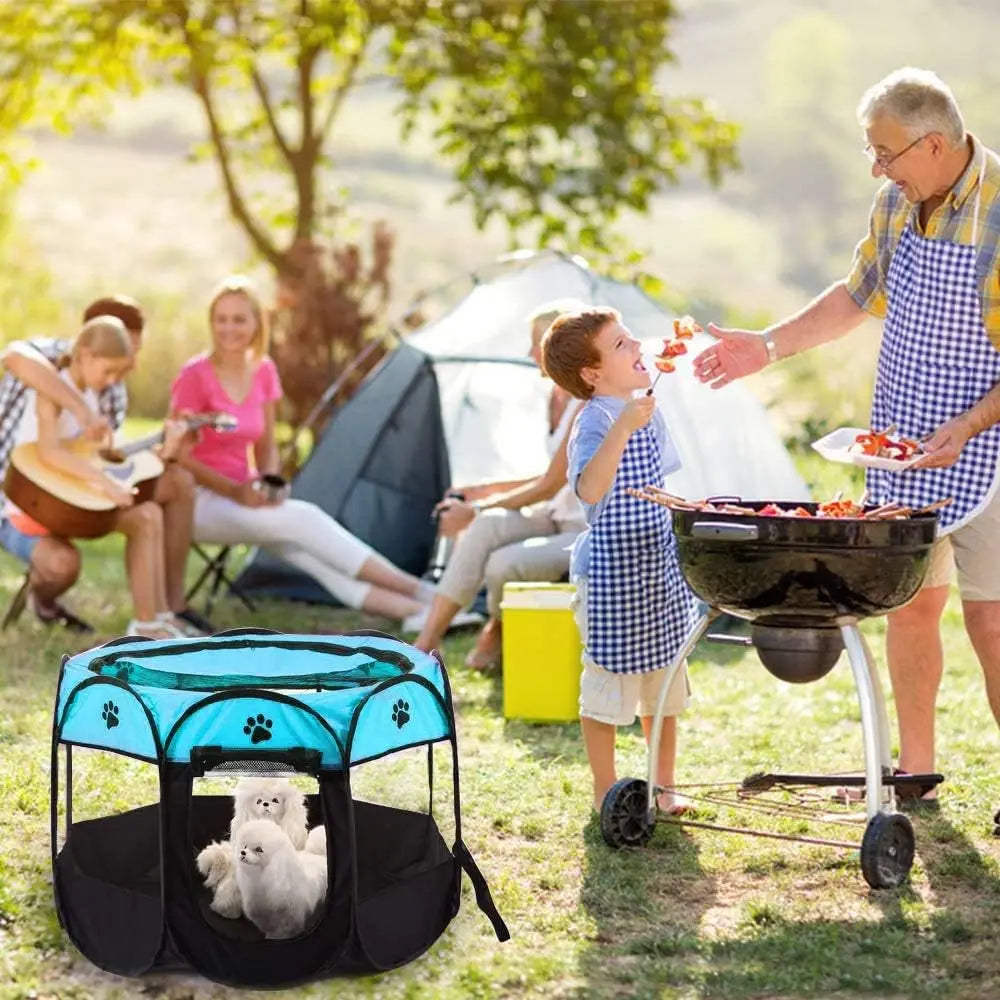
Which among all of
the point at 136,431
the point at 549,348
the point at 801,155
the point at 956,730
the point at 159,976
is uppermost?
the point at 801,155

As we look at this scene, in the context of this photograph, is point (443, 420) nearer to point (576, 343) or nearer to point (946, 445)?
point (576, 343)

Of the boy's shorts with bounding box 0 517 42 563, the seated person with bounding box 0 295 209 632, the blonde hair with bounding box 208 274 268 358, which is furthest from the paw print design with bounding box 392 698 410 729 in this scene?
the blonde hair with bounding box 208 274 268 358

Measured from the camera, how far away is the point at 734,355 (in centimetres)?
411

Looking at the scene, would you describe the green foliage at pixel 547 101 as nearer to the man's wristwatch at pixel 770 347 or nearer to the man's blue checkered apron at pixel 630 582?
the man's wristwatch at pixel 770 347

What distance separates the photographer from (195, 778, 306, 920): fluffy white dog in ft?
10.5

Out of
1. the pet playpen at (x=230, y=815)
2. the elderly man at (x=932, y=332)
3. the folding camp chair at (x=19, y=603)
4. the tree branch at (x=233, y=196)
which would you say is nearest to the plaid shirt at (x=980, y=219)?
the elderly man at (x=932, y=332)

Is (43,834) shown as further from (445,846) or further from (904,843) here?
(904,843)

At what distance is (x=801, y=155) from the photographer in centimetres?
5444

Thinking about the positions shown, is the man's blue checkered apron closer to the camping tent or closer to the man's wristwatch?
the man's wristwatch

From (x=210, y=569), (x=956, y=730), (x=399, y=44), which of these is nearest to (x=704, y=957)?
(x=956, y=730)

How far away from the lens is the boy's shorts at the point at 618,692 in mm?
4047

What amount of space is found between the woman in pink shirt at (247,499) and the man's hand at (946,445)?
3.18 meters

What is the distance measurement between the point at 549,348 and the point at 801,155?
52396 mm

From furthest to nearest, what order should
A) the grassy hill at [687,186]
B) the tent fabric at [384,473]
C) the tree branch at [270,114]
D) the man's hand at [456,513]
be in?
the grassy hill at [687,186] < the tree branch at [270,114] < the tent fabric at [384,473] < the man's hand at [456,513]
